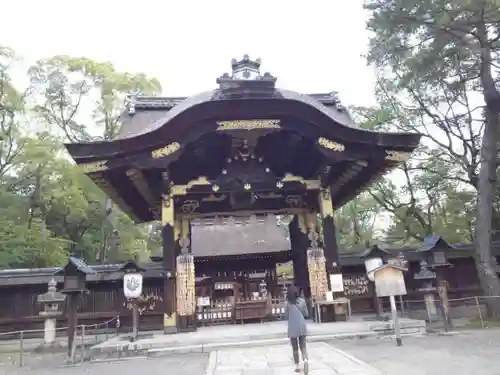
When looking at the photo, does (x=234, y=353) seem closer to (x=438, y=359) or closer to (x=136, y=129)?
(x=438, y=359)

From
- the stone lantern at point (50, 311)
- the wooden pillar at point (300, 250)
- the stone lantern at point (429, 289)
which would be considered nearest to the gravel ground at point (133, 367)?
the stone lantern at point (50, 311)

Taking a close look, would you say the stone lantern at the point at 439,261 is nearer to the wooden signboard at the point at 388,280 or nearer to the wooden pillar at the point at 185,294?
the wooden signboard at the point at 388,280

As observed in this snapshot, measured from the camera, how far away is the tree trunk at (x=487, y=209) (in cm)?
1143

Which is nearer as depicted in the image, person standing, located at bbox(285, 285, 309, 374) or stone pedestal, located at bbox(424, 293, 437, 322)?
person standing, located at bbox(285, 285, 309, 374)

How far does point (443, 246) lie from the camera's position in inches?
373

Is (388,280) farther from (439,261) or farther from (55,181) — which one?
(55,181)

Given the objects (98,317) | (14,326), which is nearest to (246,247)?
(98,317)

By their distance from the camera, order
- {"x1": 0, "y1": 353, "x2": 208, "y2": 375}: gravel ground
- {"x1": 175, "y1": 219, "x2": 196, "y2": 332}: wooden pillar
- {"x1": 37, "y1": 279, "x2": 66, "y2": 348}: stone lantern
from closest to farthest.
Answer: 1. {"x1": 0, "y1": 353, "x2": 208, "y2": 375}: gravel ground
2. {"x1": 175, "y1": 219, "x2": 196, "y2": 332}: wooden pillar
3. {"x1": 37, "y1": 279, "x2": 66, "y2": 348}: stone lantern

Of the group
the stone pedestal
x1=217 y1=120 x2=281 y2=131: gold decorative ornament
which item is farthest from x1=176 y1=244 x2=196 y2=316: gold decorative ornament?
the stone pedestal

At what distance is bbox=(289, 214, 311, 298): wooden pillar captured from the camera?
12.1 m

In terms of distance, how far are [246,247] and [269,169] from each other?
205 inches

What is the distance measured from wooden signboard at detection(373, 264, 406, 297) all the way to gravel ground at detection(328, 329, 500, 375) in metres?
0.98

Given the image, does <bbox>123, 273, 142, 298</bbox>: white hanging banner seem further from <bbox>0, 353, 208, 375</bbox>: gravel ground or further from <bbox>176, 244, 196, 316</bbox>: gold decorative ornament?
<bbox>0, 353, 208, 375</bbox>: gravel ground

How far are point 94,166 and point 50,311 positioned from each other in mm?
5334
